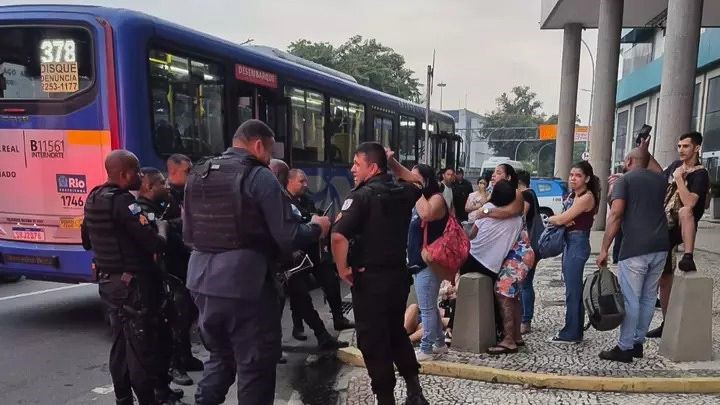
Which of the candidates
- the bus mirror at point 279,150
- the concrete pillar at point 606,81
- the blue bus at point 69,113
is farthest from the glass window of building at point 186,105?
the concrete pillar at point 606,81

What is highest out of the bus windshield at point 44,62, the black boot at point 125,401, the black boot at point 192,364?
the bus windshield at point 44,62

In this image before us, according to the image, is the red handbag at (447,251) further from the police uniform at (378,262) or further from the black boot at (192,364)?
the black boot at (192,364)

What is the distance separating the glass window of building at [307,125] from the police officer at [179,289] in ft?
15.6

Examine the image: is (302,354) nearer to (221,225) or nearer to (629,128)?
(221,225)

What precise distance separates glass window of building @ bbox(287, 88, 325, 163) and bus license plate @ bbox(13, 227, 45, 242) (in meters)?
4.33

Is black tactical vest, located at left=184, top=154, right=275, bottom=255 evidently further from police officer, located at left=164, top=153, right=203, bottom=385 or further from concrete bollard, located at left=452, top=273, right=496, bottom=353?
concrete bollard, located at left=452, top=273, right=496, bottom=353

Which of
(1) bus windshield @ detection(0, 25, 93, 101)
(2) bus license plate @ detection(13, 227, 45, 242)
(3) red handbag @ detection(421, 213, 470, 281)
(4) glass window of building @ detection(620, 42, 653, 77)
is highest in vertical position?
(4) glass window of building @ detection(620, 42, 653, 77)

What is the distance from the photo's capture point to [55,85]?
242 inches

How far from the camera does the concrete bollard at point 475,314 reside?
501 cm

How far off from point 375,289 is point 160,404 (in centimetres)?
184

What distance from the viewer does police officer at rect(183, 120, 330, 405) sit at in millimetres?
3094

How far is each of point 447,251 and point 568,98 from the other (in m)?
18.9

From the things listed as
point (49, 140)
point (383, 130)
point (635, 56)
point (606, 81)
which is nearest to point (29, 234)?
point (49, 140)

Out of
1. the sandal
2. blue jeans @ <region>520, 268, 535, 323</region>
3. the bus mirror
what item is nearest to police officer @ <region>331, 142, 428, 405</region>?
the sandal
